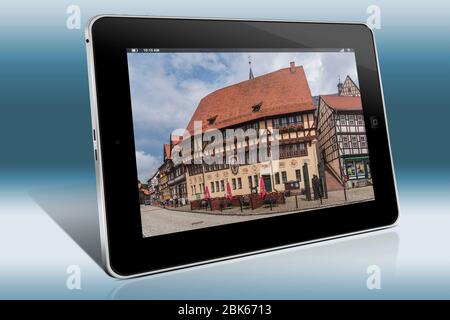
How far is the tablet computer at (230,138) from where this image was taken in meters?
2.23

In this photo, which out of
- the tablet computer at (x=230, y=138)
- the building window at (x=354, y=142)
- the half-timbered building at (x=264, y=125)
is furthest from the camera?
the building window at (x=354, y=142)

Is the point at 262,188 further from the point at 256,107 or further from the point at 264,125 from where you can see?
the point at 256,107

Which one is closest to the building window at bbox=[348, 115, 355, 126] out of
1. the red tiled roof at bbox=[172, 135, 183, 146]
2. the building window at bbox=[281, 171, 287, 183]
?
the building window at bbox=[281, 171, 287, 183]

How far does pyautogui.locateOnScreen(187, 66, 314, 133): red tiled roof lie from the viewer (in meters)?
2.51

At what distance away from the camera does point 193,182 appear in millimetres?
2418

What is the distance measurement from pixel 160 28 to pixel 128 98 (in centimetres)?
41

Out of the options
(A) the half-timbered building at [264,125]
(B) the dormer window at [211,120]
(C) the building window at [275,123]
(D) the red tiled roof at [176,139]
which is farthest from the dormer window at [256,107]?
(D) the red tiled roof at [176,139]

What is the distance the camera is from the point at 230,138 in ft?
8.59

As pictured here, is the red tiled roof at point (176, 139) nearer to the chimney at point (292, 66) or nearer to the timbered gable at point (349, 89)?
the chimney at point (292, 66)

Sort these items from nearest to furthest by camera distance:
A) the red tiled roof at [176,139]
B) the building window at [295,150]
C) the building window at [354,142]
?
the red tiled roof at [176,139] → the building window at [295,150] → the building window at [354,142]

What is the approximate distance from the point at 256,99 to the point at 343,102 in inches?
25.6

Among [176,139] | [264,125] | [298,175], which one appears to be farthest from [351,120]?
[176,139]

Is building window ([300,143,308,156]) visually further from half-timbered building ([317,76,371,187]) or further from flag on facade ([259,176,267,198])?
flag on facade ([259,176,267,198])

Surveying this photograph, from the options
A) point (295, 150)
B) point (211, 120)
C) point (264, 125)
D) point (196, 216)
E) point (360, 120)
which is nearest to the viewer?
point (196, 216)
